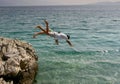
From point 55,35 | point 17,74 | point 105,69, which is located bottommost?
point 105,69

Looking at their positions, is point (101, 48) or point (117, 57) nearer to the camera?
point (117, 57)

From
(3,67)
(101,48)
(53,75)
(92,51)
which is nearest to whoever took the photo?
(3,67)

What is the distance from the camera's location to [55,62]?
25.6 meters

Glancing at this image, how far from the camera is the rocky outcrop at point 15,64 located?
1602cm

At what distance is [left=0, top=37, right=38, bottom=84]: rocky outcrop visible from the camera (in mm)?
16016

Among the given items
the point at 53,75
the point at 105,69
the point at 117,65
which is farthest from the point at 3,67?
the point at 117,65

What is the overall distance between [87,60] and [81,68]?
3.27m

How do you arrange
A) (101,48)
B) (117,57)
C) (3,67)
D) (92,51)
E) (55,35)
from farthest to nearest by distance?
1. (101,48)
2. (92,51)
3. (117,57)
4. (3,67)
5. (55,35)

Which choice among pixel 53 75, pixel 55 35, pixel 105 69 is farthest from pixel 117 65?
pixel 55 35

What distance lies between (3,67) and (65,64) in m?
9.98

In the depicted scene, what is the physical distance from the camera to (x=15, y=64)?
16.5 m

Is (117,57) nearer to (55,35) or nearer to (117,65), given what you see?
(117,65)

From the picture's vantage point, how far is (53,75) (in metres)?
21.6

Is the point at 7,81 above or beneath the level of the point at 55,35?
beneath
